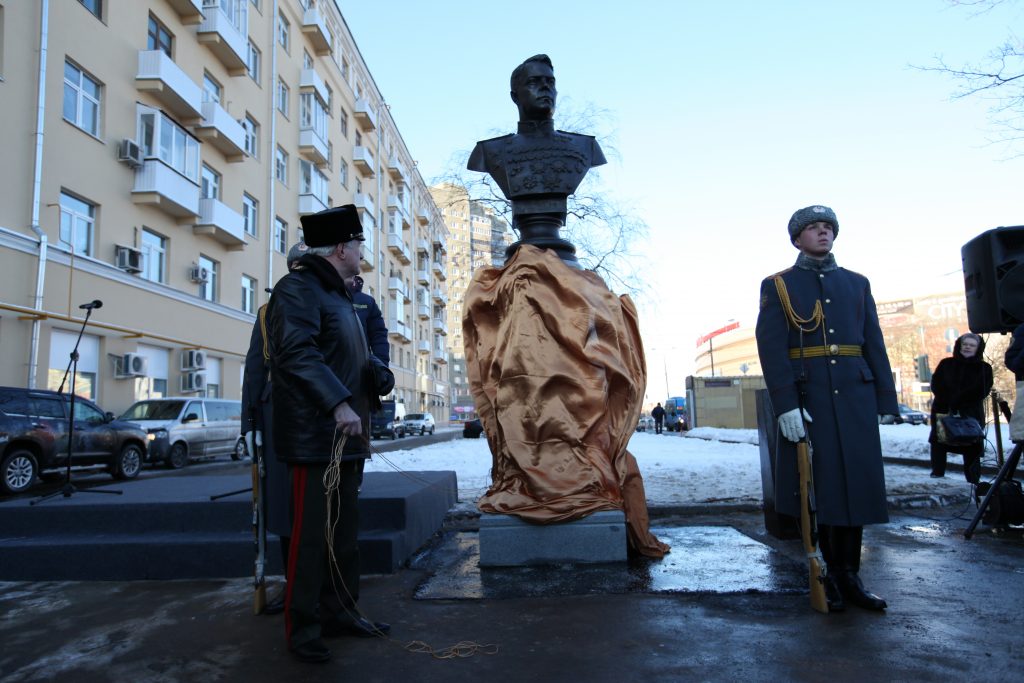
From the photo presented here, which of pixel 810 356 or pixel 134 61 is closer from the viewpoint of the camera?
pixel 810 356

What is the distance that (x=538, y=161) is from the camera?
481 centimetres

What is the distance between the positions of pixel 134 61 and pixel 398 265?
30118 millimetres

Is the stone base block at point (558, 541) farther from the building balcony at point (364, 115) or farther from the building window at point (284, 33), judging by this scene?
the building balcony at point (364, 115)

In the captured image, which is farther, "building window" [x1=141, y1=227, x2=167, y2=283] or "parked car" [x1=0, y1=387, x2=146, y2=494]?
"building window" [x1=141, y1=227, x2=167, y2=283]

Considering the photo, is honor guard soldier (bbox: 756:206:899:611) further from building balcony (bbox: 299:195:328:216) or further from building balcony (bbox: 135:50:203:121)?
building balcony (bbox: 299:195:328:216)

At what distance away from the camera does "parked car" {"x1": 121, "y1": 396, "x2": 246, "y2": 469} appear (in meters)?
14.7

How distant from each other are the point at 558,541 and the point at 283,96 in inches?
1123

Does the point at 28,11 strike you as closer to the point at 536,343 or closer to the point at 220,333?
the point at 220,333

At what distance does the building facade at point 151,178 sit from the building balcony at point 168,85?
40 millimetres

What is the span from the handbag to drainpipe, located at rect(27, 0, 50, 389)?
638 inches

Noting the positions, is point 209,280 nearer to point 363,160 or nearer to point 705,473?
point 363,160

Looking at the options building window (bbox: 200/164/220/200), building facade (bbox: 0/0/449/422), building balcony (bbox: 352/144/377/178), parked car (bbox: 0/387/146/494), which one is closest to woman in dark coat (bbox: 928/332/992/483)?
parked car (bbox: 0/387/146/494)

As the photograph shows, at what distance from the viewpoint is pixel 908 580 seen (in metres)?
3.72

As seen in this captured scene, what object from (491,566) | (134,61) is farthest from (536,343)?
(134,61)
